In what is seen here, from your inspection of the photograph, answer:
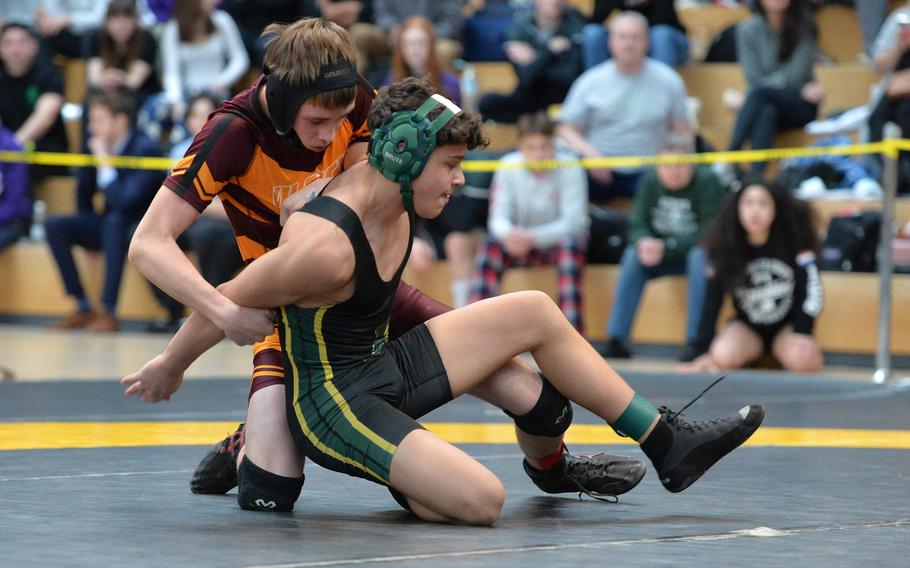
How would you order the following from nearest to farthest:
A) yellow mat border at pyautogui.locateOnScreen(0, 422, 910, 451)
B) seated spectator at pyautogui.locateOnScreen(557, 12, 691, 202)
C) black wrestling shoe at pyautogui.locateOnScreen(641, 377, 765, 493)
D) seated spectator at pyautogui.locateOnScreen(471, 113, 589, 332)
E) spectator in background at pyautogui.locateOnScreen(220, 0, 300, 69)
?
black wrestling shoe at pyautogui.locateOnScreen(641, 377, 765, 493) → yellow mat border at pyautogui.locateOnScreen(0, 422, 910, 451) → seated spectator at pyautogui.locateOnScreen(471, 113, 589, 332) → seated spectator at pyautogui.locateOnScreen(557, 12, 691, 202) → spectator in background at pyautogui.locateOnScreen(220, 0, 300, 69)

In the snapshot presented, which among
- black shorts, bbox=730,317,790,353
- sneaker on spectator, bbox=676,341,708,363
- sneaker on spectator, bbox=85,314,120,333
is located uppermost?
black shorts, bbox=730,317,790,353

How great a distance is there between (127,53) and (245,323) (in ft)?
24.1

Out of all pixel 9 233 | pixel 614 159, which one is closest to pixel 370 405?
pixel 614 159

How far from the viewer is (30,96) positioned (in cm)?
1055

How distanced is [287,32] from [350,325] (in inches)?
27.4

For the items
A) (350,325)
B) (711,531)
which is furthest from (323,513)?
(711,531)

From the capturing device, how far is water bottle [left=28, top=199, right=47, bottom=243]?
33.9 feet

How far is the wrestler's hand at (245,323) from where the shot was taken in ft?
11.4

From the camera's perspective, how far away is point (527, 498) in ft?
12.5

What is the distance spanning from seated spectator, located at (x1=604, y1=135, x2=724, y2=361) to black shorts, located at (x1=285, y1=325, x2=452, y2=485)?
15.0ft

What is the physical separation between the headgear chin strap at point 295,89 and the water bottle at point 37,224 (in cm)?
683

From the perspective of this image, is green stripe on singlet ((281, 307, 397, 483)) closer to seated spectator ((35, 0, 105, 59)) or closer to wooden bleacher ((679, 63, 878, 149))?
wooden bleacher ((679, 63, 878, 149))

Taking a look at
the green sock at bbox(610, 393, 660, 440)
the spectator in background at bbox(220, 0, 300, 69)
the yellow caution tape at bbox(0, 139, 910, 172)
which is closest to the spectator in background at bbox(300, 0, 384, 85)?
the spectator in background at bbox(220, 0, 300, 69)

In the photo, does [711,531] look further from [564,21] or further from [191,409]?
[564,21]
